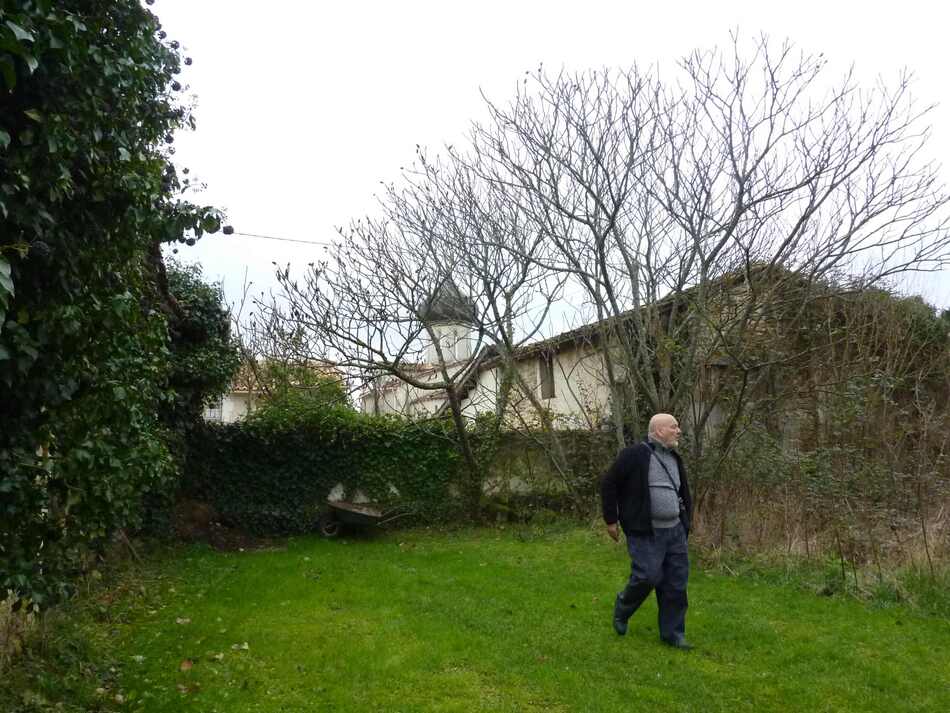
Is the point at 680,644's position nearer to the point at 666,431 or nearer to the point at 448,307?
the point at 666,431

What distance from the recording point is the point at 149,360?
6.43m

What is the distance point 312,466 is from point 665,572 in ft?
29.8

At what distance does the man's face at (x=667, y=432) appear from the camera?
6480mm

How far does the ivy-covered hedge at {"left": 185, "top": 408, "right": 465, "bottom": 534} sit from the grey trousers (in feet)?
→ 28.1

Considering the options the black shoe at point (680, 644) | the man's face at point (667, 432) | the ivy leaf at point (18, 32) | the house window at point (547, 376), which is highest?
the house window at point (547, 376)

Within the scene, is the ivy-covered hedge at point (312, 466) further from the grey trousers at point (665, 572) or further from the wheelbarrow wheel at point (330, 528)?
the grey trousers at point (665, 572)

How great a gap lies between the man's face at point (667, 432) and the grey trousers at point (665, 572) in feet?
2.23

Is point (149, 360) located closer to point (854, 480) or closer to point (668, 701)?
point (668, 701)

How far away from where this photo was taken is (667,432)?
6480 mm

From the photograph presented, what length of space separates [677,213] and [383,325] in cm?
500

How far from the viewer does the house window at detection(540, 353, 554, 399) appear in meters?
16.6

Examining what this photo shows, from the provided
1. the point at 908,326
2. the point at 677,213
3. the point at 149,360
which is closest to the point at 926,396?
the point at 908,326

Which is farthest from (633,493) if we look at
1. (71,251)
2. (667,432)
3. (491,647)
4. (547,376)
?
(547,376)

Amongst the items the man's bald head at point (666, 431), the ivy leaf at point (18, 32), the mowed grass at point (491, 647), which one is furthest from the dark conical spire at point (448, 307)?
the ivy leaf at point (18, 32)
